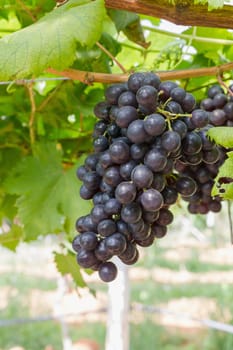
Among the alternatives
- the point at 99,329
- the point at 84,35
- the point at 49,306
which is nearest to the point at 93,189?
the point at 84,35

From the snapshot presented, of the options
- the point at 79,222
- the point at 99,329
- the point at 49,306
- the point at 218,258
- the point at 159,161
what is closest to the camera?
the point at 159,161

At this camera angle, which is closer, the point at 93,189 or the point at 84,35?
the point at 84,35

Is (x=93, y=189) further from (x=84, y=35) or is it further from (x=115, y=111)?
(x=84, y=35)

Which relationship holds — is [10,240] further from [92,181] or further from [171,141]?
[171,141]

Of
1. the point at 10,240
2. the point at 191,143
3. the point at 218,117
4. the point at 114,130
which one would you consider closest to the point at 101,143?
the point at 114,130

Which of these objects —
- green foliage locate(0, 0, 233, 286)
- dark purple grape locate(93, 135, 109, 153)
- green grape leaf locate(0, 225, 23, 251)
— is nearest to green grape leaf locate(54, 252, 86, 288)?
green foliage locate(0, 0, 233, 286)

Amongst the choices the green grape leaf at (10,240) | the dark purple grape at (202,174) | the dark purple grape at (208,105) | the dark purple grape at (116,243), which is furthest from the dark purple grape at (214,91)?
the green grape leaf at (10,240)

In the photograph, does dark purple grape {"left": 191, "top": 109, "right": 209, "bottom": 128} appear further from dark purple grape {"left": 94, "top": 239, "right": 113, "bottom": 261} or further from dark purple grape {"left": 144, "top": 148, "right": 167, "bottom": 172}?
dark purple grape {"left": 94, "top": 239, "right": 113, "bottom": 261}
